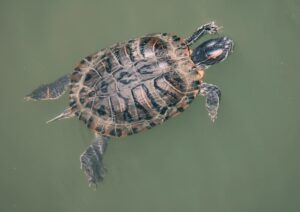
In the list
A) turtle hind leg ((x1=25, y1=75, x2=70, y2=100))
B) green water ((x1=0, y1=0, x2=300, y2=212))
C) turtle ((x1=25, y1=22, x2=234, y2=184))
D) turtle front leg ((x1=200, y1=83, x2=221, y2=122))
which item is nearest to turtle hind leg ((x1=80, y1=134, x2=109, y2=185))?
turtle ((x1=25, y1=22, x2=234, y2=184))

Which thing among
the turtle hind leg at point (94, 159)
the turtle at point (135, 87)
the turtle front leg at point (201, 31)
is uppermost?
the turtle front leg at point (201, 31)

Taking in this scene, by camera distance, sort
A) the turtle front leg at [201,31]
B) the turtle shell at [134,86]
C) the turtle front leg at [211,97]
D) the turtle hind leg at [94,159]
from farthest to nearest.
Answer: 1. the turtle front leg at [201,31]
2. the turtle front leg at [211,97]
3. the turtle hind leg at [94,159]
4. the turtle shell at [134,86]

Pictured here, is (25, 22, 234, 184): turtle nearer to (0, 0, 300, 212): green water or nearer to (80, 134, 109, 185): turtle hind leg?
(80, 134, 109, 185): turtle hind leg

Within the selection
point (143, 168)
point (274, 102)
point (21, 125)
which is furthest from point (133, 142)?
point (274, 102)

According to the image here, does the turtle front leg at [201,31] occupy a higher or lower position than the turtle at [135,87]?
higher

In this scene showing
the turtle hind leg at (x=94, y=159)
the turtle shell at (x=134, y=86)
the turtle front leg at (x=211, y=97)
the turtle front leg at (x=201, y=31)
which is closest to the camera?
the turtle shell at (x=134, y=86)

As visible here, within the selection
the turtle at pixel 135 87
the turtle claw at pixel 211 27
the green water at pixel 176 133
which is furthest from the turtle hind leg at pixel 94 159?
the turtle claw at pixel 211 27

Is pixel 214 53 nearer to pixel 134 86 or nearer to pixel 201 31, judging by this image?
pixel 201 31

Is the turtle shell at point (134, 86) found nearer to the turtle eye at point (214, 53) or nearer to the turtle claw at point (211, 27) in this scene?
the turtle eye at point (214, 53)
